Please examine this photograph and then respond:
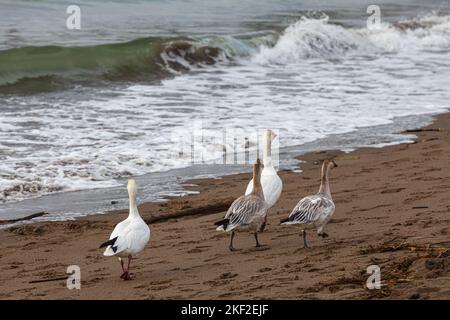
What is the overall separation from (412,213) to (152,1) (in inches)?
963

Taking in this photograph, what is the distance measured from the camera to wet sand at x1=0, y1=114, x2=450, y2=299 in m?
6.96

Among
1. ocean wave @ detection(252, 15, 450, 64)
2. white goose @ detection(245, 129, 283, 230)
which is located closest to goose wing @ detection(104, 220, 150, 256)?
white goose @ detection(245, 129, 283, 230)

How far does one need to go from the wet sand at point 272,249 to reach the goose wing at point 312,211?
245 millimetres

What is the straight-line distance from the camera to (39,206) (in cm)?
1086

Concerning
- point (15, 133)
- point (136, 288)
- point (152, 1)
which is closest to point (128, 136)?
point (15, 133)

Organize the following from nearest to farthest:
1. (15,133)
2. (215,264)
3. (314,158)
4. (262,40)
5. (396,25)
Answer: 1. (215,264)
2. (314,158)
3. (15,133)
4. (262,40)
5. (396,25)

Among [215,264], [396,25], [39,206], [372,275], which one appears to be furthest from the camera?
[396,25]

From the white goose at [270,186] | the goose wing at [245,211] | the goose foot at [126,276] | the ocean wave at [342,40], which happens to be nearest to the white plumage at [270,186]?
the white goose at [270,186]

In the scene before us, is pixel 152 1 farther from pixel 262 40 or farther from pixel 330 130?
pixel 330 130

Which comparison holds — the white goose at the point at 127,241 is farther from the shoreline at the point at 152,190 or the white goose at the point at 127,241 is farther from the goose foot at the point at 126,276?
the shoreline at the point at 152,190

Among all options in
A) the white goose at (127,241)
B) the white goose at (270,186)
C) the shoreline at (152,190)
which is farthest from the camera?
the shoreline at (152,190)

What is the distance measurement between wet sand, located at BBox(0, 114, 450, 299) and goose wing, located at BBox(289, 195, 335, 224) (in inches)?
9.7

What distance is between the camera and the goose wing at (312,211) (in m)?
8.40

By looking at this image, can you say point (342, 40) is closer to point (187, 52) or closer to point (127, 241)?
point (187, 52)
